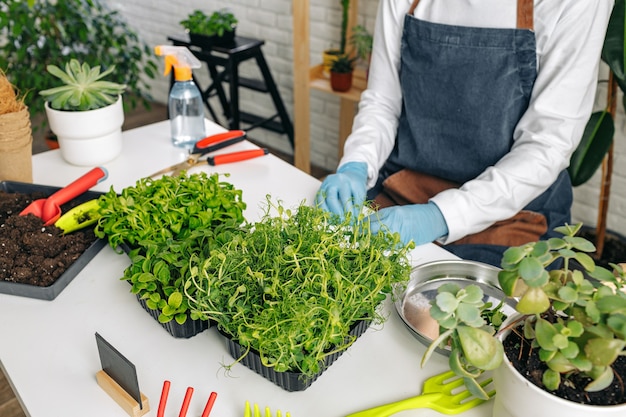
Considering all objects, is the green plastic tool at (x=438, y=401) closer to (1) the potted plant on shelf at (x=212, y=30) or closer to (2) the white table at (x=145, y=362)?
(2) the white table at (x=145, y=362)

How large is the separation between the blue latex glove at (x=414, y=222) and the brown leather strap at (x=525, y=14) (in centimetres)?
51

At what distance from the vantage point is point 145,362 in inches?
37.2

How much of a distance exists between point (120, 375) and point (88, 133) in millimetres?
806

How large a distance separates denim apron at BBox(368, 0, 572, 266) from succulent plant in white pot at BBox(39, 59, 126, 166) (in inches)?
30.7

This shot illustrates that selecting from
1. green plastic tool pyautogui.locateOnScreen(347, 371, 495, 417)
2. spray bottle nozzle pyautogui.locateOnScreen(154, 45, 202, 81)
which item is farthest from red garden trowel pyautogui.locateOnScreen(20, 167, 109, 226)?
green plastic tool pyautogui.locateOnScreen(347, 371, 495, 417)

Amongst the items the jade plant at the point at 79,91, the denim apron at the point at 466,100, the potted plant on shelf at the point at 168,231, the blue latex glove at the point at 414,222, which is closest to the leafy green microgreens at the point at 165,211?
the potted plant on shelf at the point at 168,231

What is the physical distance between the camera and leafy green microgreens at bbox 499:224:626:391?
0.65 metres

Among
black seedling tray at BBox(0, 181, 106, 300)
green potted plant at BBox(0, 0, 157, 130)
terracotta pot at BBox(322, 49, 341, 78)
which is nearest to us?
black seedling tray at BBox(0, 181, 106, 300)

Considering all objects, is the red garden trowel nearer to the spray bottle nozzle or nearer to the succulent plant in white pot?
the succulent plant in white pot

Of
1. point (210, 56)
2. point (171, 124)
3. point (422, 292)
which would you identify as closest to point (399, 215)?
point (422, 292)

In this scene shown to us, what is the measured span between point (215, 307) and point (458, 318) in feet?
1.15

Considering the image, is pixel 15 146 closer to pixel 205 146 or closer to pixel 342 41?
pixel 205 146

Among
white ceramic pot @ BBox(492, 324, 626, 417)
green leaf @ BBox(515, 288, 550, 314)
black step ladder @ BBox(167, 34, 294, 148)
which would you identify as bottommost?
black step ladder @ BBox(167, 34, 294, 148)

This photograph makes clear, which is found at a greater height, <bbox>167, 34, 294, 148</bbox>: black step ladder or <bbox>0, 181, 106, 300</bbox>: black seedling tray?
A: <bbox>0, 181, 106, 300</bbox>: black seedling tray
